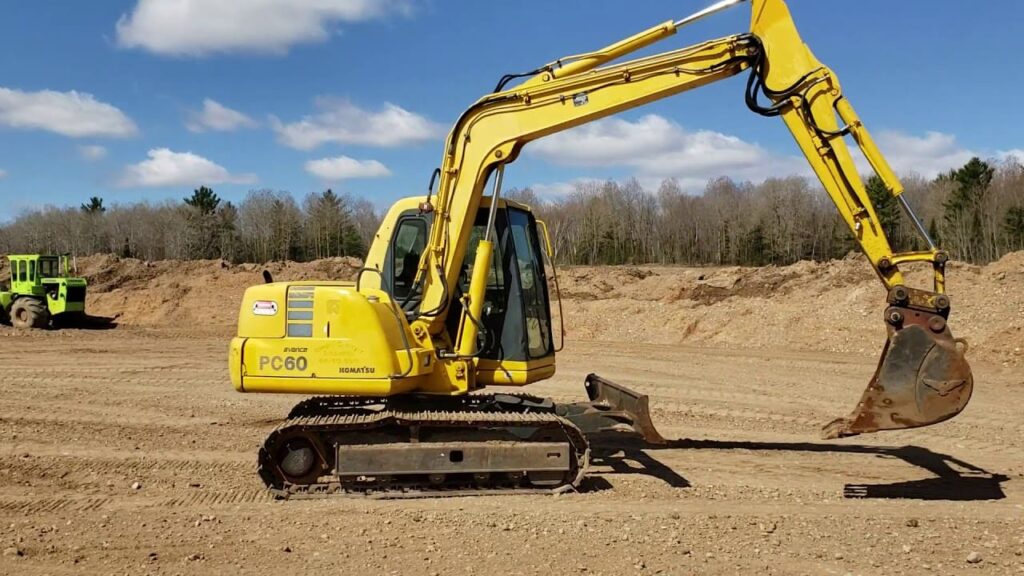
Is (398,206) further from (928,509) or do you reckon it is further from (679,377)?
(679,377)

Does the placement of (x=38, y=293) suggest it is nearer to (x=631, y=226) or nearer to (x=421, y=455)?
(x=421, y=455)

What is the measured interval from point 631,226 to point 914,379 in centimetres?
Answer: 6251

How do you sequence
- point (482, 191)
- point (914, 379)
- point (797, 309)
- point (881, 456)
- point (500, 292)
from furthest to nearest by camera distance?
point (797, 309) < point (881, 456) < point (500, 292) < point (482, 191) < point (914, 379)

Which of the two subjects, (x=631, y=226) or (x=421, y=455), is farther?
(x=631, y=226)

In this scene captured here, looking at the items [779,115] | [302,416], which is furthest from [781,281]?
[302,416]

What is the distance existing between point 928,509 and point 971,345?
12.6 m

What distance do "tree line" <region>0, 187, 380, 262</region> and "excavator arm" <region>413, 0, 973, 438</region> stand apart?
44376 mm

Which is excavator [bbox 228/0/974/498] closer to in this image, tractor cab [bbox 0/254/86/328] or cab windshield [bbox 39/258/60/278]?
tractor cab [bbox 0/254/86/328]

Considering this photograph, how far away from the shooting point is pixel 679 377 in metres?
14.5

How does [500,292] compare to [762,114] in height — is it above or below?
below

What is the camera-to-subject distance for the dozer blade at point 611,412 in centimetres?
729

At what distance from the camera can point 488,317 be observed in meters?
7.47

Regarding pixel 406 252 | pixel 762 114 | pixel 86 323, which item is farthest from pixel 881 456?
pixel 86 323

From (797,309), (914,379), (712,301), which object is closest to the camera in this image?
(914,379)
